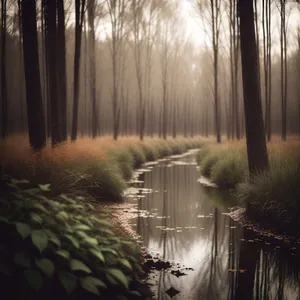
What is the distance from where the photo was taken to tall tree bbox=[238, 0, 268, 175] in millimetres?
6832

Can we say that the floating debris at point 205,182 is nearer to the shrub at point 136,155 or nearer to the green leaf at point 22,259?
the shrub at point 136,155

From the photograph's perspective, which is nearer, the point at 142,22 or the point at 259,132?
the point at 259,132

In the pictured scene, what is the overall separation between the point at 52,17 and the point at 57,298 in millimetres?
8737

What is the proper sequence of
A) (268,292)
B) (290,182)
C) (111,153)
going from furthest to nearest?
(111,153) < (290,182) < (268,292)

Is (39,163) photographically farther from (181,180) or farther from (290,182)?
(181,180)

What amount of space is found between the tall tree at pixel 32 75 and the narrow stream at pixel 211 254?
301 cm

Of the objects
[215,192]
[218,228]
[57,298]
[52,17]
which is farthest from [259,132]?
[52,17]

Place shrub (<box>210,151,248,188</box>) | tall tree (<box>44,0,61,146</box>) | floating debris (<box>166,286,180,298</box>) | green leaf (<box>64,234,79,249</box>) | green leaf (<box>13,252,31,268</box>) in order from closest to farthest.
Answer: green leaf (<box>13,252,31,268</box>), green leaf (<box>64,234,79,249</box>), floating debris (<box>166,286,180,298</box>), tall tree (<box>44,0,61,146</box>), shrub (<box>210,151,248,188</box>)

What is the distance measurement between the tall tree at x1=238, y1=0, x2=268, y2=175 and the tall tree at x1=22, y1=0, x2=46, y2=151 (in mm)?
4724

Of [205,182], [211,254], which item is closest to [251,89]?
[211,254]

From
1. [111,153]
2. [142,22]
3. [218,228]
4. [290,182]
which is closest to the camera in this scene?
[290,182]

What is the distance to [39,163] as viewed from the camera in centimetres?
636

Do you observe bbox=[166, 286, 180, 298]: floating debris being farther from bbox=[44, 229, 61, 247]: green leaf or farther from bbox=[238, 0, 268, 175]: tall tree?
bbox=[238, 0, 268, 175]: tall tree

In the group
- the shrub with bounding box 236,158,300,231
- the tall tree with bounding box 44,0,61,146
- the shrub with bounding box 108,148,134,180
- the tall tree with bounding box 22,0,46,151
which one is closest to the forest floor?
the tall tree with bounding box 22,0,46,151
